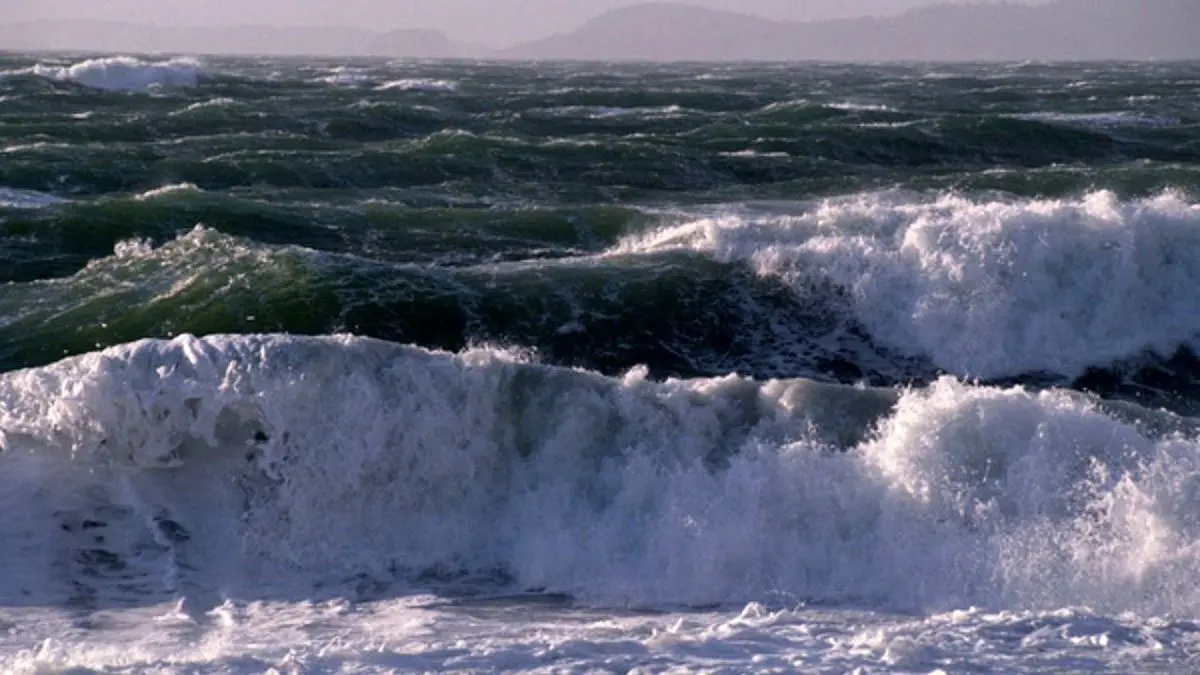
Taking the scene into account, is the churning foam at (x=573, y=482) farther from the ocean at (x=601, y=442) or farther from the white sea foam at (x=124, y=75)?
the white sea foam at (x=124, y=75)

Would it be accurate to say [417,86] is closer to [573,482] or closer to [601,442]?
[601,442]

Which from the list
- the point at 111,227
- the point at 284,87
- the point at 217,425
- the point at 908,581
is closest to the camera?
the point at 908,581

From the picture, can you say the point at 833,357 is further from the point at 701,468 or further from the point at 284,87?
the point at 284,87

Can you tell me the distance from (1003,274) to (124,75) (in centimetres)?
4392

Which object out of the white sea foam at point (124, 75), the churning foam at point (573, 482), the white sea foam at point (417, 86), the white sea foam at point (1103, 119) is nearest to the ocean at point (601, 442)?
the churning foam at point (573, 482)

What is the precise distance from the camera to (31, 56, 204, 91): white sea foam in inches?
1938

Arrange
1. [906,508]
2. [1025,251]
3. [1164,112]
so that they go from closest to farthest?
[906,508] → [1025,251] → [1164,112]

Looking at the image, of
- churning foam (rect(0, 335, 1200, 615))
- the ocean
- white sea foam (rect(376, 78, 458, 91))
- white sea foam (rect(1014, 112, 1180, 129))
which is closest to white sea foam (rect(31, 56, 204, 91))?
white sea foam (rect(376, 78, 458, 91))

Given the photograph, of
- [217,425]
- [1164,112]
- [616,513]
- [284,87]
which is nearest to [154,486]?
[217,425]

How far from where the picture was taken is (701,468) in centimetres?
871

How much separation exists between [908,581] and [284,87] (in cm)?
4665

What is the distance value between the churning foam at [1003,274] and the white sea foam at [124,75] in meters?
38.8

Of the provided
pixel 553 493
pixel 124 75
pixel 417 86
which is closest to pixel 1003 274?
pixel 553 493

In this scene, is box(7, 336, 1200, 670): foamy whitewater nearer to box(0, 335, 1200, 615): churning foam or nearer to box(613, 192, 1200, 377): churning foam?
box(0, 335, 1200, 615): churning foam
